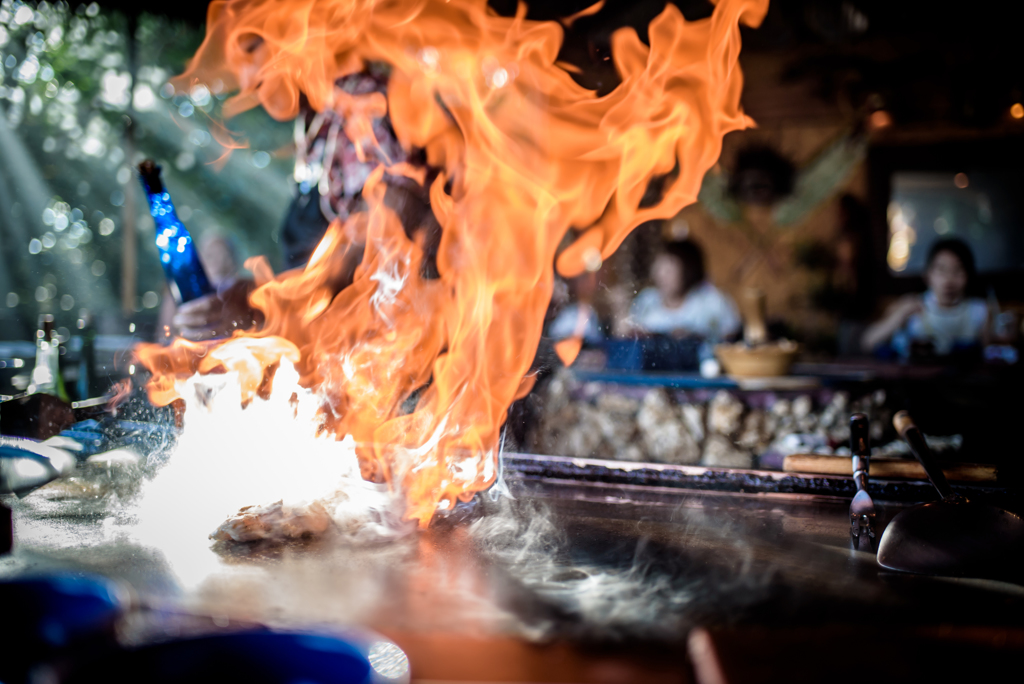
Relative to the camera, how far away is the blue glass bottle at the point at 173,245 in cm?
234

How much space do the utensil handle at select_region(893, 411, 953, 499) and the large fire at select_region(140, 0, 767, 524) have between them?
1.15m

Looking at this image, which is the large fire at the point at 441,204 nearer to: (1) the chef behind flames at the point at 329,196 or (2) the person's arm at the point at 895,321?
(1) the chef behind flames at the point at 329,196

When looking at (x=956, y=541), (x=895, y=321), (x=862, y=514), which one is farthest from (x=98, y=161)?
(x=956, y=541)

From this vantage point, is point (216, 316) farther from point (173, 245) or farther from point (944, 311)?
point (944, 311)

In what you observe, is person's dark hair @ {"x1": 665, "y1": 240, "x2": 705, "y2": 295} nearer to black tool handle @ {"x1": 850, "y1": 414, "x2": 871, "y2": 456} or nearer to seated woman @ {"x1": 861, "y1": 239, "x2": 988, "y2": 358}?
seated woman @ {"x1": 861, "y1": 239, "x2": 988, "y2": 358}

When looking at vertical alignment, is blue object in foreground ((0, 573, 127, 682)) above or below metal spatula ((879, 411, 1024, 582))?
above

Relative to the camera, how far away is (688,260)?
7.17m

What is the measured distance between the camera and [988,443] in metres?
3.63

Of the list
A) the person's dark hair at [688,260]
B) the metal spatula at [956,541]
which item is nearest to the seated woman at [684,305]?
the person's dark hair at [688,260]

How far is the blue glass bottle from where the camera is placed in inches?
92.0

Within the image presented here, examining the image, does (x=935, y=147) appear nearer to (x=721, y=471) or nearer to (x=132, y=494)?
(x=721, y=471)

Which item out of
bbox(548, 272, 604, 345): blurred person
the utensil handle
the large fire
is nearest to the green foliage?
bbox(548, 272, 604, 345): blurred person

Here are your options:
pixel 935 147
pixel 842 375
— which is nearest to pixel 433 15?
pixel 842 375

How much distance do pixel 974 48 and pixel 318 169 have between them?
7694 mm
